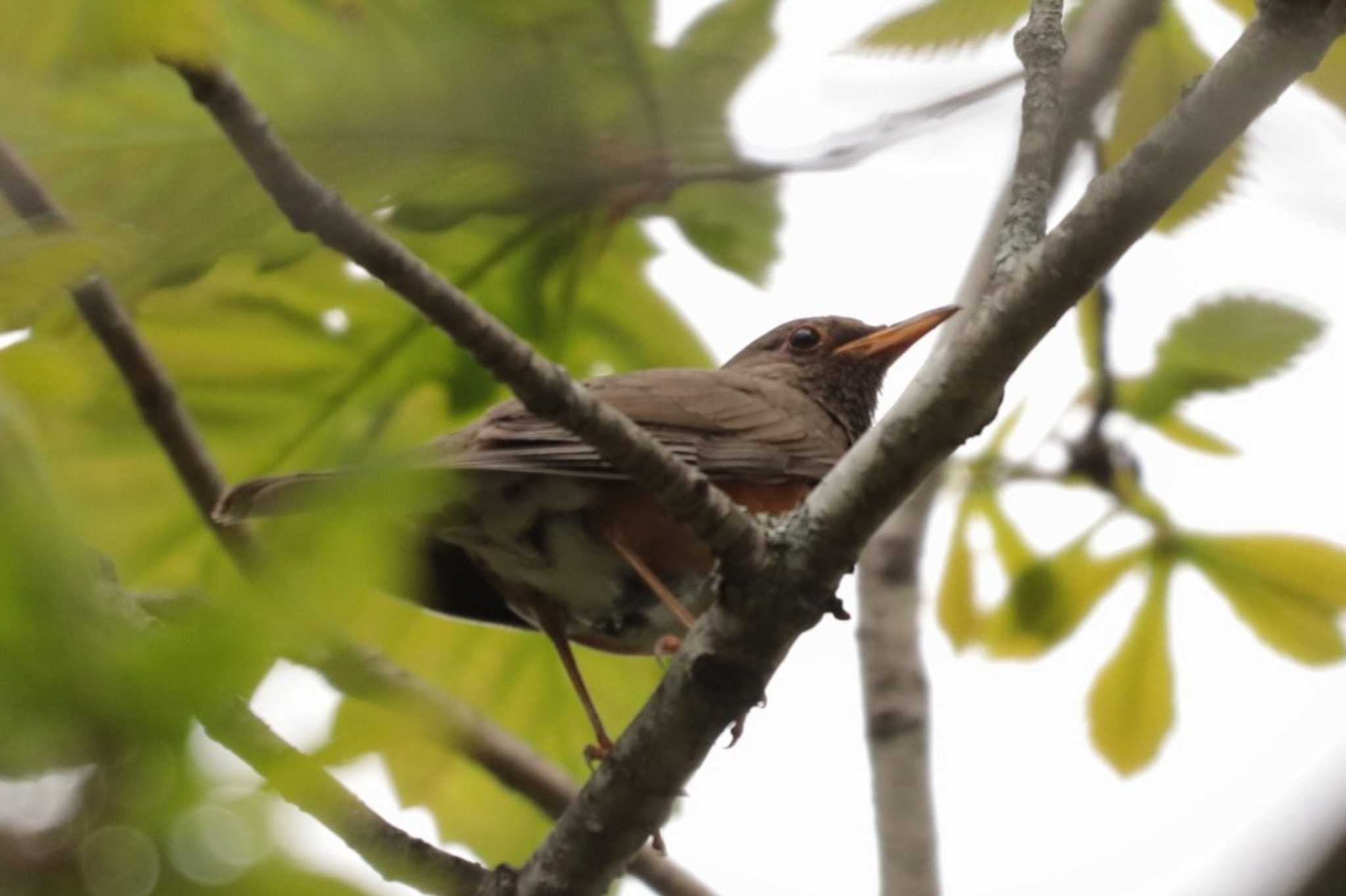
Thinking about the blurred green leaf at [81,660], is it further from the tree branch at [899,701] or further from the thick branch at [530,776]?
the tree branch at [899,701]

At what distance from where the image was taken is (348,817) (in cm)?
209

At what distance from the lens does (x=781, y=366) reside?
5.11 metres

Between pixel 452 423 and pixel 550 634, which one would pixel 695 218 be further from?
pixel 550 634

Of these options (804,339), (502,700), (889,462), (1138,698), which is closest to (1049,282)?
(889,462)

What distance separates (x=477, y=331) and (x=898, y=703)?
2099 millimetres

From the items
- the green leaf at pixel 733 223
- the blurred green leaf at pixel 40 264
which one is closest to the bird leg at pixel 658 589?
the green leaf at pixel 733 223

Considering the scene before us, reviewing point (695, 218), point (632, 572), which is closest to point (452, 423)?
point (632, 572)

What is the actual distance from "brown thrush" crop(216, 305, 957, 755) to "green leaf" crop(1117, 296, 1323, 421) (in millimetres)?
725

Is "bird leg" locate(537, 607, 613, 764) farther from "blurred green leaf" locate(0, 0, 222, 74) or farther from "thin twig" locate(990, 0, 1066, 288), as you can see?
"blurred green leaf" locate(0, 0, 222, 74)

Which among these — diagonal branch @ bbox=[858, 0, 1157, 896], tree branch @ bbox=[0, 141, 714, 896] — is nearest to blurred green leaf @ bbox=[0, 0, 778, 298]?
tree branch @ bbox=[0, 141, 714, 896]

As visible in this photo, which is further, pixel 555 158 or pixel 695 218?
pixel 695 218

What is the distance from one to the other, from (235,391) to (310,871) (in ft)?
11.0

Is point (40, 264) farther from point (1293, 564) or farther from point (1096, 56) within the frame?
point (1293, 564)

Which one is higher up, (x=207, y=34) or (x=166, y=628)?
(x=207, y=34)
